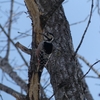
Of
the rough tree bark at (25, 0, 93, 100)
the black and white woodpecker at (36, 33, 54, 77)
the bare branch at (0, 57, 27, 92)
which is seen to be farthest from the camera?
the bare branch at (0, 57, 27, 92)

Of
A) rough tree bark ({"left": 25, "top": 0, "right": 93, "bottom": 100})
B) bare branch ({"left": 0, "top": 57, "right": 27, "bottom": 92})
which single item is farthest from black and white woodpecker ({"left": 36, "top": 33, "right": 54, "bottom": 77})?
bare branch ({"left": 0, "top": 57, "right": 27, "bottom": 92})

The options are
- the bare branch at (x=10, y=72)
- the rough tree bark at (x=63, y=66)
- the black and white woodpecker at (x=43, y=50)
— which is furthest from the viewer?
the bare branch at (x=10, y=72)

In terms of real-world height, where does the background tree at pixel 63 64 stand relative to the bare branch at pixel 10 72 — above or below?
below

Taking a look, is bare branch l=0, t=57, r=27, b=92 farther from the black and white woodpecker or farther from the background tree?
the black and white woodpecker

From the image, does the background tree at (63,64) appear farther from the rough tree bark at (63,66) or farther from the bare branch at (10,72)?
the bare branch at (10,72)

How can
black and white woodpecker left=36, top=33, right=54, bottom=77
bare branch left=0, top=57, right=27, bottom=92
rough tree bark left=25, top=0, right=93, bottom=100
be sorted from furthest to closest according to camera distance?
1. bare branch left=0, top=57, right=27, bottom=92
2. rough tree bark left=25, top=0, right=93, bottom=100
3. black and white woodpecker left=36, top=33, right=54, bottom=77

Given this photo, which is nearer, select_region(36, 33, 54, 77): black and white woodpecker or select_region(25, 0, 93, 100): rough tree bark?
select_region(36, 33, 54, 77): black and white woodpecker

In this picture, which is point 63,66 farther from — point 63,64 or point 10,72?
point 10,72

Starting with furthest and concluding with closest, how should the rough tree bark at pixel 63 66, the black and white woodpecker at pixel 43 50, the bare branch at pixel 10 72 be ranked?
the bare branch at pixel 10 72, the rough tree bark at pixel 63 66, the black and white woodpecker at pixel 43 50

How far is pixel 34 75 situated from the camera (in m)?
1.25

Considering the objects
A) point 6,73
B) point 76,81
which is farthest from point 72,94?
point 6,73

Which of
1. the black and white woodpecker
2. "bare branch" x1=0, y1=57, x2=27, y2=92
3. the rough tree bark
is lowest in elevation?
the black and white woodpecker

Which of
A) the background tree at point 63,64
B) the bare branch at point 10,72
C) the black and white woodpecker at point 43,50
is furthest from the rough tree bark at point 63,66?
the bare branch at point 10,72

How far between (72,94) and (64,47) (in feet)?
0.83
